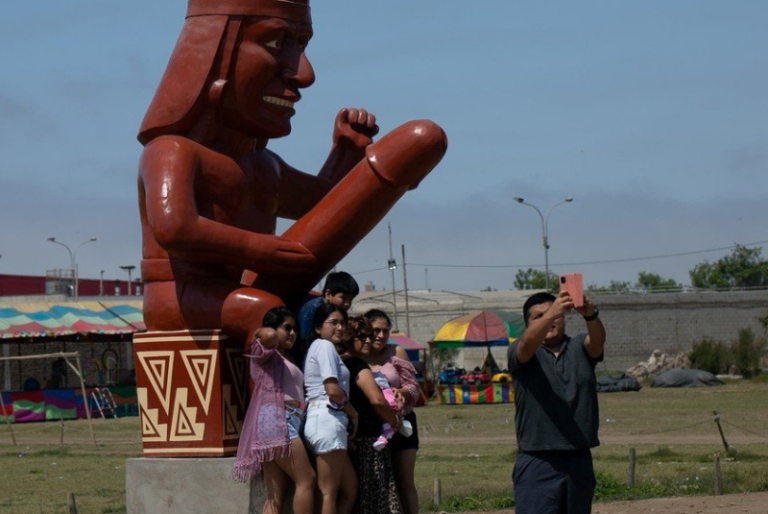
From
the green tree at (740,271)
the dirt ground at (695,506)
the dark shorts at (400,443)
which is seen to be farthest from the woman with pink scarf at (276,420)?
the green tree at (740,271)

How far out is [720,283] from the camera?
78562 millimetres

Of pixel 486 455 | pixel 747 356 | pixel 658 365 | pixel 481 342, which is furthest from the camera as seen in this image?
pixel 658 365

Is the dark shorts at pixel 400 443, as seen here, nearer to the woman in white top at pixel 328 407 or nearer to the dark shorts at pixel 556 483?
the woman in white top at pixel 328 407

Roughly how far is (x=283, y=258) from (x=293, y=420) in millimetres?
885

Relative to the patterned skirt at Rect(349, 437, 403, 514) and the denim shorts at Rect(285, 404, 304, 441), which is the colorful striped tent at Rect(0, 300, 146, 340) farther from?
the denim shorts at Rect(285, 404, 304, 441)

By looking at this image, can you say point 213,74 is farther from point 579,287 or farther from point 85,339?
point 85,339

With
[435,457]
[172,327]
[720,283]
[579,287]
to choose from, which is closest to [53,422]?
[435,457]

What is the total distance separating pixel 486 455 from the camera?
16.2m

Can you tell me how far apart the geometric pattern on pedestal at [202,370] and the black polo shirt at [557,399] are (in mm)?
1861

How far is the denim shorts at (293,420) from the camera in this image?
21.5 ft

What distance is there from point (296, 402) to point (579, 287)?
72.6 inches

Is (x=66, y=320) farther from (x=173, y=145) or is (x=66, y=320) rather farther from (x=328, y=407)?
(x=328, y=407)

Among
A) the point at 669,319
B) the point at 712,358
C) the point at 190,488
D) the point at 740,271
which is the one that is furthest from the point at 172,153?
the point at 740,271

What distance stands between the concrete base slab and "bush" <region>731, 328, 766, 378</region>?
3463cm
